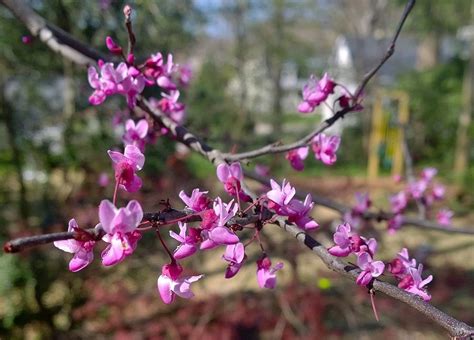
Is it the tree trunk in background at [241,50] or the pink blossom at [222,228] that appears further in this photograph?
the tree trunk in background at [241,50]

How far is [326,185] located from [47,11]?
7.67 meters

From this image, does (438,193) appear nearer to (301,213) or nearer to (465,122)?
(301,213)

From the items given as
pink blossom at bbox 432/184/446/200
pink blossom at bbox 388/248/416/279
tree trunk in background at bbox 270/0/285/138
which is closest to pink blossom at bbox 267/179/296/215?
pink blossom at bbox 388/248/416/279

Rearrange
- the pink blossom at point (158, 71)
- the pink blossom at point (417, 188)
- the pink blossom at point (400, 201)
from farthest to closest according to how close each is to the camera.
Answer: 1. the pink blossom at point (417, 188)
2. the pink blossom at point (400, 201)
3. the pink blossom at point (158, 71)

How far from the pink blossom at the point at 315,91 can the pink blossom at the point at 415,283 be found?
0.49 m

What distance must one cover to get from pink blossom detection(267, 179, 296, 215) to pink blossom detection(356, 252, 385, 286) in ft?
0.47

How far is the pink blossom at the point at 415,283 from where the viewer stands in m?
0.83

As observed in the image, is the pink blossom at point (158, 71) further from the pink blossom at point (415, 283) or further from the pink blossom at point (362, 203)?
the pink blossom at point (362, 203)

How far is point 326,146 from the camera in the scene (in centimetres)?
121

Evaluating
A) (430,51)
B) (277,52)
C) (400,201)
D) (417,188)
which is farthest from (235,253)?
(430,51)

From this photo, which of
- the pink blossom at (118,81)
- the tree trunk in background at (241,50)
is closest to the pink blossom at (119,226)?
the pink blossom at (118,81)

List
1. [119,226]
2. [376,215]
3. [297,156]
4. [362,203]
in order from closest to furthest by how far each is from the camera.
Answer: [119,226], [297,156], [376,215], [362,203]

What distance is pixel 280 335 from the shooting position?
399cm

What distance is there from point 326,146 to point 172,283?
0.57 meters
